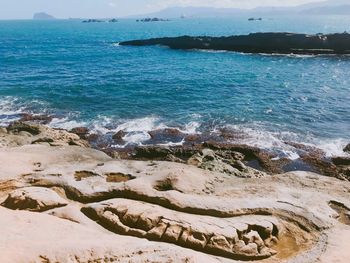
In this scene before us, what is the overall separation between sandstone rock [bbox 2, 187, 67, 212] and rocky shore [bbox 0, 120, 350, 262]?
5cm

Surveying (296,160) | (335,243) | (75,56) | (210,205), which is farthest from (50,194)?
(75,56)

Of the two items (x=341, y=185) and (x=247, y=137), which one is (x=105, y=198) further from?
(x=247, y=137)

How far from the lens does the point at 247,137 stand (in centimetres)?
3600

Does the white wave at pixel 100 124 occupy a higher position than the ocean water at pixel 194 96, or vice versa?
the ocean water at pixel 194 96

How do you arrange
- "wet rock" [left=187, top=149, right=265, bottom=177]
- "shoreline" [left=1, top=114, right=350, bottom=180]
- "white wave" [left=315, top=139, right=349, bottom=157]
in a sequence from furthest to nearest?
"white wave" [left=315, top=139, right=349, bottom=157] < "shoreline" [left=1, top=114, right=350, bottom=180] < "wet rock" [left=187, top=149, right=265, bottom=177]

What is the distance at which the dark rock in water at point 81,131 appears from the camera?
3722 cm

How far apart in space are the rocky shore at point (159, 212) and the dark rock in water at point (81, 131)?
9.34m

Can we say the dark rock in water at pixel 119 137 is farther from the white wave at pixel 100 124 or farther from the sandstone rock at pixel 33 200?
the sandstone rock at pixel 33 200

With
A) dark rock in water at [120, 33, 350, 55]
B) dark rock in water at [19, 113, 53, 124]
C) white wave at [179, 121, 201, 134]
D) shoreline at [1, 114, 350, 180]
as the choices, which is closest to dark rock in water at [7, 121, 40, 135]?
shoreline at [1, 114, 350, 180]

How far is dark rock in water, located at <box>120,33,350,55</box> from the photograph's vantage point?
87375 millimetres

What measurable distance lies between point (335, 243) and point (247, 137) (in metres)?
19.6

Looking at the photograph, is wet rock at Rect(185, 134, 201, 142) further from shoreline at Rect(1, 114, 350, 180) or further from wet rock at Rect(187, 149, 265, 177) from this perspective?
wet rock at Rect(187, 149, 265, 177)

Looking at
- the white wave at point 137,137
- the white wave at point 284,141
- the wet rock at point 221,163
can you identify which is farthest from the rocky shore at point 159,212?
the white wave at point 137,137

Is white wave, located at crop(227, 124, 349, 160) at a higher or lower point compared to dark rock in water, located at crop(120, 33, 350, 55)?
lower
